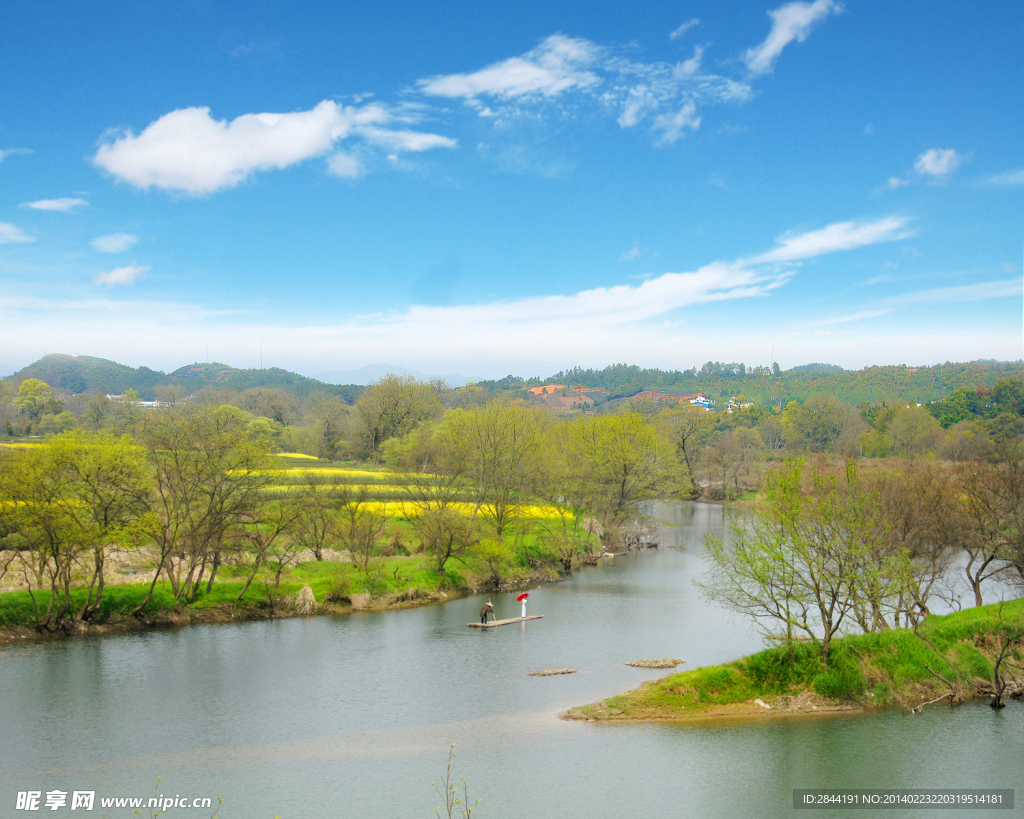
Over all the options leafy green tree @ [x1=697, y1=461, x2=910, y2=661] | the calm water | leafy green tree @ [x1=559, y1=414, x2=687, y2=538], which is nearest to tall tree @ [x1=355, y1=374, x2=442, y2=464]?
leafy green tree @ [x1=559, y1=414, x2=687, y2=538]

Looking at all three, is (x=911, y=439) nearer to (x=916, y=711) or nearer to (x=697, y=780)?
(x=916, y=711)

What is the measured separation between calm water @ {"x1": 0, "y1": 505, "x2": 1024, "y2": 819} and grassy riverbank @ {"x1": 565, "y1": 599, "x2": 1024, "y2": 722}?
94 cm

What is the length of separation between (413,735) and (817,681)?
1419 cm

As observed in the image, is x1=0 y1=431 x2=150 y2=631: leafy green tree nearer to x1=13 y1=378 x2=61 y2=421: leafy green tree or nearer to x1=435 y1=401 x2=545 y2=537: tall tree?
x1=435 y1=401 x2=545 y2=537: tall tree

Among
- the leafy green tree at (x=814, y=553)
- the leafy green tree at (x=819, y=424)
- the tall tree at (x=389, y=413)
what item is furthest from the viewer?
the leafy green tree at (x=819, y=424)

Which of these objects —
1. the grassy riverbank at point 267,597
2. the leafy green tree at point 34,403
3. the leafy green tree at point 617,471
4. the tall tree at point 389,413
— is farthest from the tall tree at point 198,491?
the leafy green tree at point 34,403

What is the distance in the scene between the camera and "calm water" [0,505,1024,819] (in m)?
18.1

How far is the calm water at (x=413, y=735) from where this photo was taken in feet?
59.4

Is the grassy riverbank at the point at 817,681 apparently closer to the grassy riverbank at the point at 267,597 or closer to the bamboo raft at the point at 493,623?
the bamboo raft at the point at 493,623

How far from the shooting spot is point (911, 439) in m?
110

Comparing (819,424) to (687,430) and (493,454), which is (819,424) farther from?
(493,454)

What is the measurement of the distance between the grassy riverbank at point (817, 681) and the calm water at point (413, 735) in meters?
0.94

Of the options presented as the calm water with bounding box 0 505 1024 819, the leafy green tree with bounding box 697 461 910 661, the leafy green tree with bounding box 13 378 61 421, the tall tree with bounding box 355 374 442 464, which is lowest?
the calm water with bounding box 0 505 1024 819

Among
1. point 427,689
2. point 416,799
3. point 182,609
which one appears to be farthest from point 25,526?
point 416,799
